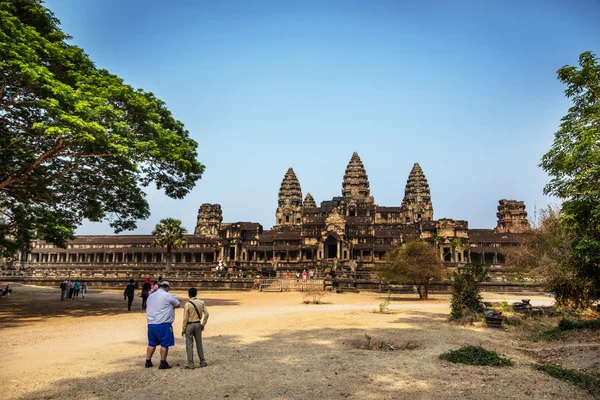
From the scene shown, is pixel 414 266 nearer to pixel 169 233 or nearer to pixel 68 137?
pixel 68 137

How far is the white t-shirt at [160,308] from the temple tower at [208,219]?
83.7 m

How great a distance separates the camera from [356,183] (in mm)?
92125

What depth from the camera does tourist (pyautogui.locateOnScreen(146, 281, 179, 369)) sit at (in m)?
8.49

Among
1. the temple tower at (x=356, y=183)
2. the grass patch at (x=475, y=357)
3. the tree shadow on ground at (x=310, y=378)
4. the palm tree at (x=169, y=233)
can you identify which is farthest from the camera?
the temple tower at (x=356, y=183)

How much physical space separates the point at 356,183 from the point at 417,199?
1398 centimetres

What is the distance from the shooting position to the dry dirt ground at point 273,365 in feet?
23.4

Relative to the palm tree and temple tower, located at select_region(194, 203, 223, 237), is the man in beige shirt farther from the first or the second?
temple tower, located at select_region(194, 203, 223, 237)

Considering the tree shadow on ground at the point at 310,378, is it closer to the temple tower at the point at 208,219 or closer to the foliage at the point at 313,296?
the foliage at the point at 313,296

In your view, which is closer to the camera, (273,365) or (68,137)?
(273,365)

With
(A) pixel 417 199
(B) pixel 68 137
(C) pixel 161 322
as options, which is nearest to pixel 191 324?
(C) pixel 161 322

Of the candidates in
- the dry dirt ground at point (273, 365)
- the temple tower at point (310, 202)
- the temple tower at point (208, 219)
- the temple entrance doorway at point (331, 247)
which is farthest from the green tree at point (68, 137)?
the temple tower at point (310, 202)

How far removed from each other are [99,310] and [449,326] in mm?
17233

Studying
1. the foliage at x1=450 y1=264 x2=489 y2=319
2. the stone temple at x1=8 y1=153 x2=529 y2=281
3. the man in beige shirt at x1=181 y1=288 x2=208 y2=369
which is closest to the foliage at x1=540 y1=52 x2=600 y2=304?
the foliage at x1=450 y1=264 x2=489 y2=319

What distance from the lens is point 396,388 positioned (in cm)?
732
